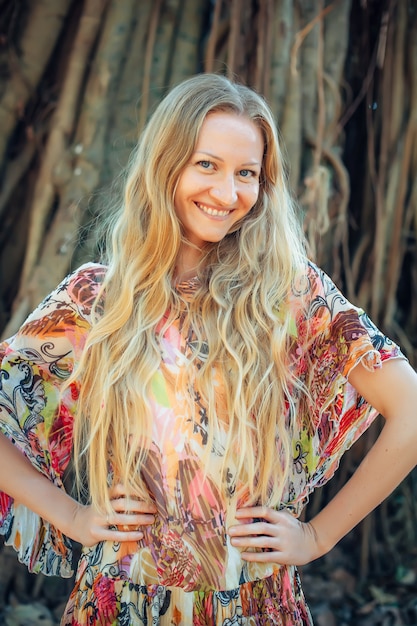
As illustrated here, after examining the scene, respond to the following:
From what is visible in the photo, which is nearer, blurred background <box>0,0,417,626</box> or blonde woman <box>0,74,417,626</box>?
blonde woman <box>0,74,417,626</box>

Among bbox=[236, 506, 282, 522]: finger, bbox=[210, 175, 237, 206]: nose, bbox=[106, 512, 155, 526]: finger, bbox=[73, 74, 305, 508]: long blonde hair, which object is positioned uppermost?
bbox=[210, 175, 237, 206]: nose

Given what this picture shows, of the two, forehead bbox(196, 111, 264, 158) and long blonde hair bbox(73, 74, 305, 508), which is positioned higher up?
forehead bbox(196, 111, 264, 158)

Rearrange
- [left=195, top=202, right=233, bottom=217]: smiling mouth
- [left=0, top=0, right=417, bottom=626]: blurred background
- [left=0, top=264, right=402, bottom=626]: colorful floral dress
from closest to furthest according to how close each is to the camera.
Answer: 1. [left=0, top=264, right=402, bottom=626]: colorful floral dress
2. [left=195, top=202, right=233, bottom=217]: smiling mouth
3. [left=0, top=0, right=417, bottom=626]: blurred background

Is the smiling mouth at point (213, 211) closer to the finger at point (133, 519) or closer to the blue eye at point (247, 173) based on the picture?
the blue eye at point (247, 173)

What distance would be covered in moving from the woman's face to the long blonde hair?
0.07 feet

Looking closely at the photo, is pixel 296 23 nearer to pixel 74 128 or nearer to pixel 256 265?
pixel 74 128

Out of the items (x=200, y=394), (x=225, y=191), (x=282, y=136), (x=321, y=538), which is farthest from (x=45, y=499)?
(x=282, y=136)

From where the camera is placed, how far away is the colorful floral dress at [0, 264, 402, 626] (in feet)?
4.19

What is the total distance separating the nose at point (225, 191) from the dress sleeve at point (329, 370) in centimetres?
20

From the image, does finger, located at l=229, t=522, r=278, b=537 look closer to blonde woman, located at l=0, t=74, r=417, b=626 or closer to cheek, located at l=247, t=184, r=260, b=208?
blonde woman, located at l=0, t=74, r=417, b=626

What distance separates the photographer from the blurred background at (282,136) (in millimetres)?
2277

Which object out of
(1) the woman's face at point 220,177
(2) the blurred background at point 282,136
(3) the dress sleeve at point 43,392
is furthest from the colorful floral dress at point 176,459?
(2) the blurred background at point 282,136

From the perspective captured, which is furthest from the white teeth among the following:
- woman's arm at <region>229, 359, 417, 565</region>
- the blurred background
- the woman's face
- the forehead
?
the blurred background

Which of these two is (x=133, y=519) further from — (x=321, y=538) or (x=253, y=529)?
(x=321, y=538)
